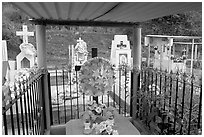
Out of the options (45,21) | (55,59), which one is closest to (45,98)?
(45,21)

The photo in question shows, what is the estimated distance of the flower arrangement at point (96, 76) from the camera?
101 inches

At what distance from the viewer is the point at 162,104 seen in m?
2.54

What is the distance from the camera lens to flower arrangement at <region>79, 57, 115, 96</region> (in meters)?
2.57

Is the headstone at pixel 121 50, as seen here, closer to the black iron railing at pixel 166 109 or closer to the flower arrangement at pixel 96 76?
the black iron railing at pixel 166 109

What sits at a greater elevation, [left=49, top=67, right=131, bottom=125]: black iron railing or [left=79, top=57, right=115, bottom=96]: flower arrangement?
[left=79, top=57, right=115, bottom=96]: flower arrangement

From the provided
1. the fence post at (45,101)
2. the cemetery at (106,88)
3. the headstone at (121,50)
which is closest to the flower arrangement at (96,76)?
the cemetery at (106,88)

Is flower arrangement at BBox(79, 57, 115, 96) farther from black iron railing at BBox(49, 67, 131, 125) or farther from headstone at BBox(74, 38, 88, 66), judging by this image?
headstone at BBox(74, 38, 88, 66)

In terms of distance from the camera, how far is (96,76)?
2.56 m

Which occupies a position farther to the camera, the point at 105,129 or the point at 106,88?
the point at 106,88

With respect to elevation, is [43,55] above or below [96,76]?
above

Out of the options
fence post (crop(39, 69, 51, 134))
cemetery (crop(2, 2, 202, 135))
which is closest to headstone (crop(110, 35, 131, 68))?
cemetery (crop(2, 2, 202, 135))

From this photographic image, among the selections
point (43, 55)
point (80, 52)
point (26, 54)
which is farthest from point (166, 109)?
point (26, 54)

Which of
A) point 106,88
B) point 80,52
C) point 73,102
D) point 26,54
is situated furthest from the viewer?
point 80,52

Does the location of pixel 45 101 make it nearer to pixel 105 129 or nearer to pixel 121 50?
pixel 105 129
